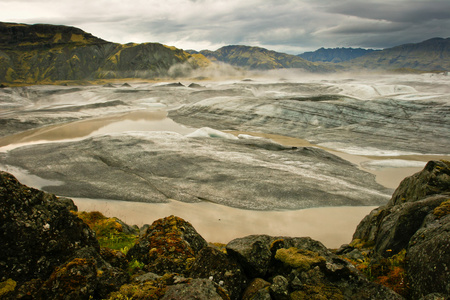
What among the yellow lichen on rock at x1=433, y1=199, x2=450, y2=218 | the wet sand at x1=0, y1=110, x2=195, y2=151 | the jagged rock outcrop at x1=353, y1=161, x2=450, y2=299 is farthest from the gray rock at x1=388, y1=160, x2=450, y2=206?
the wet sand at x1=0, y1=110, x2=195, y2=151

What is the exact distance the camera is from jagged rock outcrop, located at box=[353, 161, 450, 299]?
176 inches

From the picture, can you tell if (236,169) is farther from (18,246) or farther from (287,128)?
(287,128)

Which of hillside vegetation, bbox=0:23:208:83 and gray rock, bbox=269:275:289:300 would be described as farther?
hillside vegetation, bbox=0:23:208:83

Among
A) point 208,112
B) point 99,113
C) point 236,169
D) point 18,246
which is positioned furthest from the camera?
point 99,113

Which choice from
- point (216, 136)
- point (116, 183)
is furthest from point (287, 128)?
point (116, 183)

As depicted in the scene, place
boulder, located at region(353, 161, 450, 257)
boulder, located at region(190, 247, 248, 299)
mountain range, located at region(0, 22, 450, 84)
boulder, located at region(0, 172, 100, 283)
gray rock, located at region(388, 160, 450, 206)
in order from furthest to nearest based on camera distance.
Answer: mountain range, located at region(0, 22, 450, 84) → gray rock, located at region(388, 160, 450, 206) → boulder, located at region(353, 161, 450, 257) → boulder, located at region(190, 247, 248, 299) → boulder, located at region(0, 172, 100, 283)

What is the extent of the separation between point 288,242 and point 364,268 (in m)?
1.63

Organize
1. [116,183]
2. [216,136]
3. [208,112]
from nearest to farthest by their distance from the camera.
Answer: [116,183]
[216,136]
[208,112]

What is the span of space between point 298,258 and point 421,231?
2.48 meters

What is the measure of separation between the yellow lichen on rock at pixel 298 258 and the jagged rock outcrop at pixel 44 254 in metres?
2.74

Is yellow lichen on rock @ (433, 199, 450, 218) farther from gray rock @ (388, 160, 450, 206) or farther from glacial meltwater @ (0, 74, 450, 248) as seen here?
glacial meltwater @ (0, 74, 450, 248)

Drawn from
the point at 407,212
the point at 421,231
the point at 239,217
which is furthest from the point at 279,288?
the point at 239,217

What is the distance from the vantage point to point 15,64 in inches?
5787

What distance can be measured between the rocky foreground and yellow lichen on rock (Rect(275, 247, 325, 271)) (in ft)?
0.06
